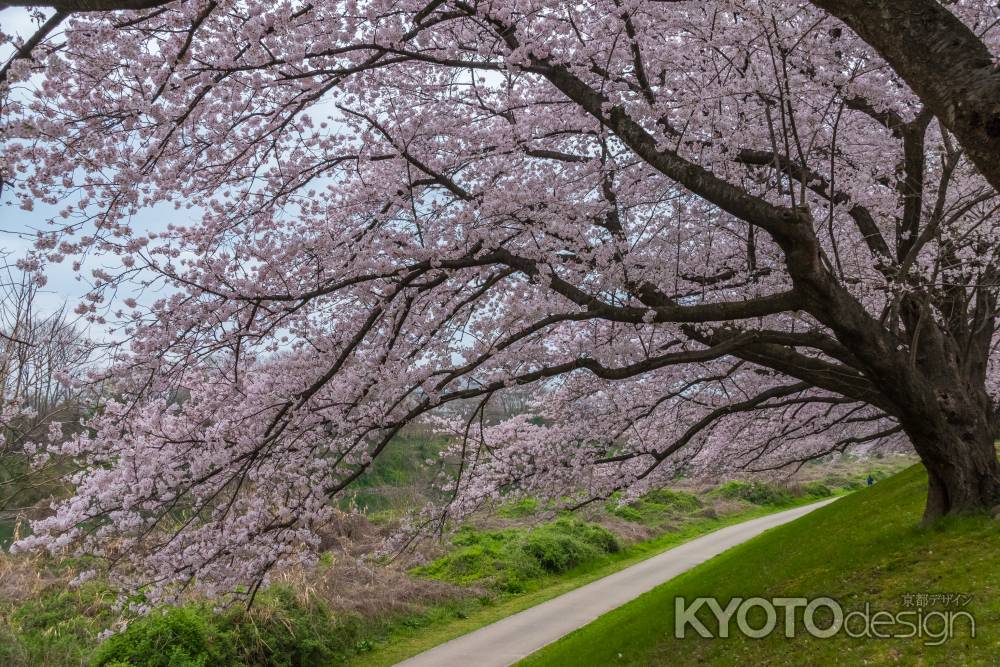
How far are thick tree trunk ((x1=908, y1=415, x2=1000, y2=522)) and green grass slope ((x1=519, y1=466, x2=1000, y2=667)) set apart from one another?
246mm

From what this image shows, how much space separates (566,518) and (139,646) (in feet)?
45.9

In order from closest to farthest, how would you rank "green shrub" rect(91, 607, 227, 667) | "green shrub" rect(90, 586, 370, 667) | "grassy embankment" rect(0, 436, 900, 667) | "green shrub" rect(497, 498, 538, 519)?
"green shrub" rect(91, 607, 227, 667), "green shrub" rect(90, 586, 370, 667), "grassy embankment" rect(0, 436, 900, 667), "green shrub" rect(497, 498, 538, 519)

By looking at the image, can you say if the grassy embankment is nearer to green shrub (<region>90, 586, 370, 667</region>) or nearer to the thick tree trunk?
green shrub (<region>90, 586, 370, 667</region>)

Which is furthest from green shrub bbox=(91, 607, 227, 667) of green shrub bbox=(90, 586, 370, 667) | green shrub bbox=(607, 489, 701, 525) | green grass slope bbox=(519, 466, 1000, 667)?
green shrub bbox=(607, 489, 701, 525)

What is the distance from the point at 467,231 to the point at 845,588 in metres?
5.18

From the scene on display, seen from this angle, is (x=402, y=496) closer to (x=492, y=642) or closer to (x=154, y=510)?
(x=492, y=642)

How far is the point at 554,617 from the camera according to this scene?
12.7 meters

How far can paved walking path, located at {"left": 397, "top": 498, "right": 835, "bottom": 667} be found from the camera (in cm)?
1048

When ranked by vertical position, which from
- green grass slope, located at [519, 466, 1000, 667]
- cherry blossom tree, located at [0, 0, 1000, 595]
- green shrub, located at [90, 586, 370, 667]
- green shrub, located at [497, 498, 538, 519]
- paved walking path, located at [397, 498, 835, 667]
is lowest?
paved walking path, located at [397, 498, 835, 667]

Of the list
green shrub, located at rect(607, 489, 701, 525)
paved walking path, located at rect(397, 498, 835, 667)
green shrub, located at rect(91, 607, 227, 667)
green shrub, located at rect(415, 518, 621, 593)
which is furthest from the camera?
green shrub, located at rect(607, 489, 701, 525)

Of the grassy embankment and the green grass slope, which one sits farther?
the grassy embankment

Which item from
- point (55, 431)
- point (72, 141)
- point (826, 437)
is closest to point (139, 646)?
point (55, 431)

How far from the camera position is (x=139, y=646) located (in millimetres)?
9016

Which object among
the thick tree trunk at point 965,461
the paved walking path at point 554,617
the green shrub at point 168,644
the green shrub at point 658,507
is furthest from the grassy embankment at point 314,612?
the thick tree trunk at point 965,461
